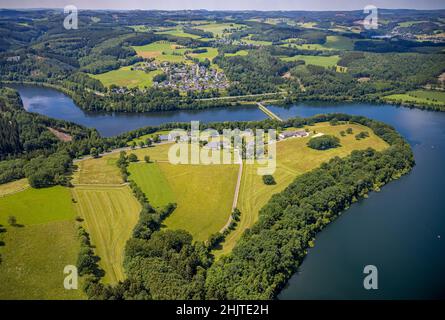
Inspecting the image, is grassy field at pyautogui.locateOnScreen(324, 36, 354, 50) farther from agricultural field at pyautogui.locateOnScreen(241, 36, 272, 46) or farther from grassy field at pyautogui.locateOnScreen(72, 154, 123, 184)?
grassy field at pyautogui.locateOnScreen(72, 154, 123, 184)

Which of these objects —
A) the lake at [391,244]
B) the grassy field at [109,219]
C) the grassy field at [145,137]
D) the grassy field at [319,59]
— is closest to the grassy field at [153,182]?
the grassy field at [109,219]

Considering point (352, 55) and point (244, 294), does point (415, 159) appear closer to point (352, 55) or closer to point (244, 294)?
point (244, 294)

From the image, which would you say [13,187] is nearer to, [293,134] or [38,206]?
[38,206]

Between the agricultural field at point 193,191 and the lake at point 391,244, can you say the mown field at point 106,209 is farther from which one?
the lake at point 391,244

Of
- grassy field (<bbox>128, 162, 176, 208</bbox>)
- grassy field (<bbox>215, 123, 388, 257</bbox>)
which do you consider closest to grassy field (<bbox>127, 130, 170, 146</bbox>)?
grassy field (<bbox>128, 162, 176, 208</bbox>)
